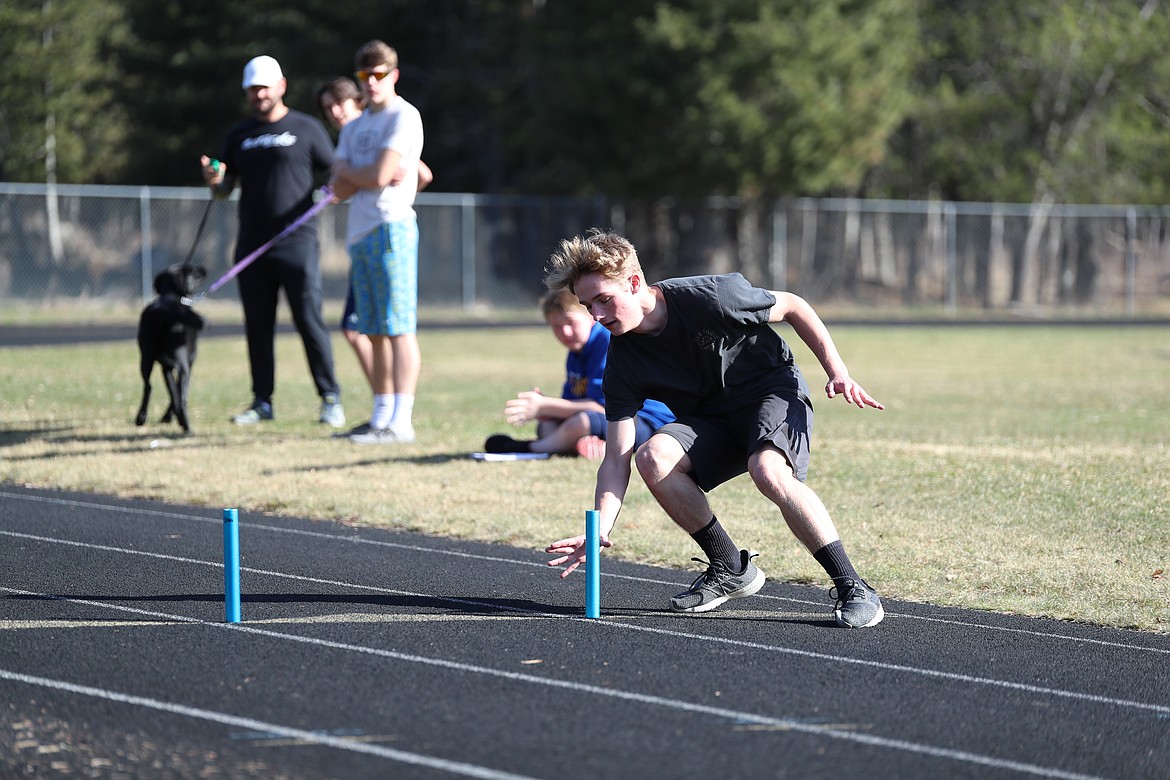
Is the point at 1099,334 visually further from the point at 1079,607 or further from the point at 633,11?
the point at 1079,607

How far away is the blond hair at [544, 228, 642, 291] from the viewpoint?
17.4ft

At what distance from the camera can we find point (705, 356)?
5645 mm

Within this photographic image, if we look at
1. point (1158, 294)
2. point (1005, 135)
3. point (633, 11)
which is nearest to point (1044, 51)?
point (1005, 135)

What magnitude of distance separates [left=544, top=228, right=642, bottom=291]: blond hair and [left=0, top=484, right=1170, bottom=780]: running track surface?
4.42 ft

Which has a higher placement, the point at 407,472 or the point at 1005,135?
the point at 1005,135

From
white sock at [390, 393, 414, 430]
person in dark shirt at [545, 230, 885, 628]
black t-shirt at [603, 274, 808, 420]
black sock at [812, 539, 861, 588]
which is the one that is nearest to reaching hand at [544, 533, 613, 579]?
person in dark shirt at [545, 230, 885, 628]

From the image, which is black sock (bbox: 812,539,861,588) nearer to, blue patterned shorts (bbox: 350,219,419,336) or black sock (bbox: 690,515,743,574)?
black sock (bbox: 690,515,743,574)

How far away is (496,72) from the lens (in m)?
39.2

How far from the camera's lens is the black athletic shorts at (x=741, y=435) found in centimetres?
555

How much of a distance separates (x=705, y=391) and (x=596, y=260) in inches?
30.9

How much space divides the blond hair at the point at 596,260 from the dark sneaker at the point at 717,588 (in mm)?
1329

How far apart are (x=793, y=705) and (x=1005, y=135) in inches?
1484

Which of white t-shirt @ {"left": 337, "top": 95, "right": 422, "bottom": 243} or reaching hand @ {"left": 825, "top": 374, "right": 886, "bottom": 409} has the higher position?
white t-shirt @ {"left": 337, "top": 95, "right": 422, "bottom": 243}

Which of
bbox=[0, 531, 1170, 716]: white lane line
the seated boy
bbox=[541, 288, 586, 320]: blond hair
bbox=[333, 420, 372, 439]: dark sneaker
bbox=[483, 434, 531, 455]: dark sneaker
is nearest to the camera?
bbox=[0, 531, 1170, 716]: white lane line
